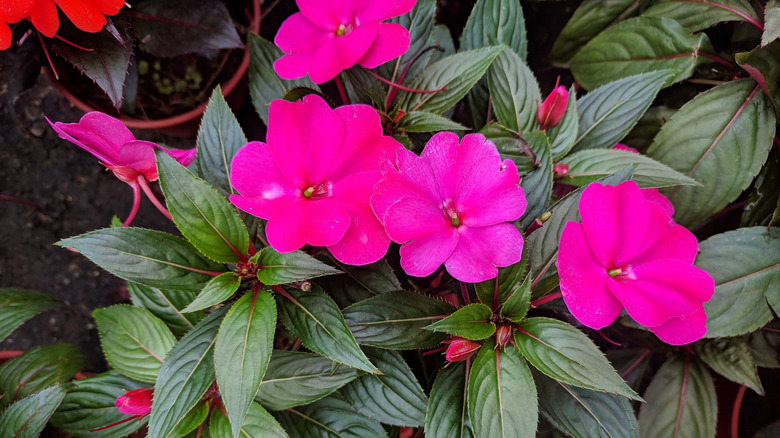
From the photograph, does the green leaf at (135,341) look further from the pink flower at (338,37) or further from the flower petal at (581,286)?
the flower petal at (581,286)

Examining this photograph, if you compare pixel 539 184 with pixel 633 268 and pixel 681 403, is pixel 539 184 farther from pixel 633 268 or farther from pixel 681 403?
pixel 681 403

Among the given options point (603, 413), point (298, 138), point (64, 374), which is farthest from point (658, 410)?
point (64, 374)

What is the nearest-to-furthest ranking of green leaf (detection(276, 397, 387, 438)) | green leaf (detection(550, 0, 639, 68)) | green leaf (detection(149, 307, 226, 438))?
green leaf (detection(149, 307, 226, 438))
green leaf (detection(276, 397, 387, 438))
green leaf (detection(550, 0, 639, 68))

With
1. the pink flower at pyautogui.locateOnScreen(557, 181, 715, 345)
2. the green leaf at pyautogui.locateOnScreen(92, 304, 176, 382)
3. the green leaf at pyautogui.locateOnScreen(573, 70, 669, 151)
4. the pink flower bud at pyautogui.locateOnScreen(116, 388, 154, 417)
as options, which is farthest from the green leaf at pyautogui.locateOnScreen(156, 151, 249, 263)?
the green leaf at pyautogui.locateOnScreen(573, 70, 669, 151)

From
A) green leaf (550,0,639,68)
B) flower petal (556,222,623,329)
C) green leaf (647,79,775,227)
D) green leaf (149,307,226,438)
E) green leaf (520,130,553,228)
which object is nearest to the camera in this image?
flower petal (556,222,623,329)

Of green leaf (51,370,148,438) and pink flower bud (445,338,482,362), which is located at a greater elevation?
pink flower bud (445,338,482,362)

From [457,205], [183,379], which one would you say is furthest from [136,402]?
[457,205]

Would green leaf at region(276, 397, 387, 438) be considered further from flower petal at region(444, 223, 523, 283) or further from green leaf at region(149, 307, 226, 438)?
flower petal at region(444, 223, 523, 283)
